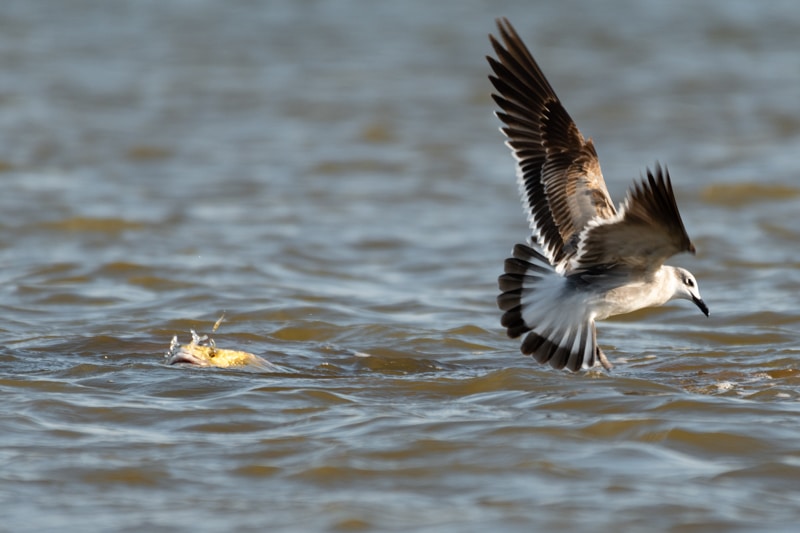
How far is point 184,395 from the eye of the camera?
17.7 ft

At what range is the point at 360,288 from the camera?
26.3 feet

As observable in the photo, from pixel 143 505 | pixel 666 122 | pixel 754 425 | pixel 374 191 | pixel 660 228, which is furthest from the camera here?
pixel 666 122

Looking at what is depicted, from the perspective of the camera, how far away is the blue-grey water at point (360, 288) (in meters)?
4.38

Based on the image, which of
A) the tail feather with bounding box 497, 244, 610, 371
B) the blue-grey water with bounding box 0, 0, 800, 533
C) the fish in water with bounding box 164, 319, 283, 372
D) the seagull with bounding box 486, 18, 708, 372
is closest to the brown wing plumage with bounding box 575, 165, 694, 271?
the seagull with bounding box 486, 18, 708, 372

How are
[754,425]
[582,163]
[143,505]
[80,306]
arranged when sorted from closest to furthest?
[143,505] < [754,425] < [582,163] < [80,306]

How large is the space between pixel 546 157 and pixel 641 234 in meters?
1.07

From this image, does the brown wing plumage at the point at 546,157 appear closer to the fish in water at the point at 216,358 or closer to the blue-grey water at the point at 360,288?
the blue-grey water at the point at 360,288

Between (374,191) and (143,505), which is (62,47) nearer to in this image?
(374,191)

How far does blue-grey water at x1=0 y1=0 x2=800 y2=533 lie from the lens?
4.38m

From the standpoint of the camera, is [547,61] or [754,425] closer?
[754,425]

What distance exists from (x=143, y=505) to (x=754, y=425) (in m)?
2.29

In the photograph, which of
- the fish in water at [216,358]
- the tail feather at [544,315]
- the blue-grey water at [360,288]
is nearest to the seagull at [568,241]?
the tail feather at [544,315]

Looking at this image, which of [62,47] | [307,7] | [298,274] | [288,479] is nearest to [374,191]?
[298,274]

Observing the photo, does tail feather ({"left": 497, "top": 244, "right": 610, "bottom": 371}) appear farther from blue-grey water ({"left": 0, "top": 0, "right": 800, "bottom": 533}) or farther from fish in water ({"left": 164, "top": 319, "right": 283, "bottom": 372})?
fish in water ({"left": 164, "top": 319, "right": 283, "bottom": 372})
